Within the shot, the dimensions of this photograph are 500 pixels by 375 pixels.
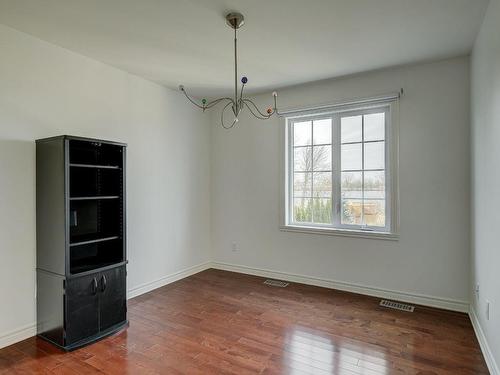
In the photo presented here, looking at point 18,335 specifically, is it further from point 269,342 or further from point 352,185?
point 352,185

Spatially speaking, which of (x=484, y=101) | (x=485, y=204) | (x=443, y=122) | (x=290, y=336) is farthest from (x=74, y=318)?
(x=443, y=122)

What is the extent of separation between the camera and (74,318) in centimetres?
251

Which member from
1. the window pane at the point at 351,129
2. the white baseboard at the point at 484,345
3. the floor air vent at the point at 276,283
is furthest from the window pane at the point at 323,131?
the white baseboard at the point at 484,345

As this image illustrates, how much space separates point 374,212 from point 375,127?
100 centimetres

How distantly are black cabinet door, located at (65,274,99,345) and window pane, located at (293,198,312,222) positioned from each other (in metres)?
2.52

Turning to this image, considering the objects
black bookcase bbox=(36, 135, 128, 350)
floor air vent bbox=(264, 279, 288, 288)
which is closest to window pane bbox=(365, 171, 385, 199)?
floor air vent bbox=(264, 279, 288, 288)

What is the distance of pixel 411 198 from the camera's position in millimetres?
3400

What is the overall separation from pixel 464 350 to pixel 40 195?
12.0ft

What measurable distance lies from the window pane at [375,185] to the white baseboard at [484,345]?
4.62 ft

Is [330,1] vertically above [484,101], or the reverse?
[330,1]

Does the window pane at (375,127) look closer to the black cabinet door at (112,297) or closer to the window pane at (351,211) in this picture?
the window pane at (351,211)

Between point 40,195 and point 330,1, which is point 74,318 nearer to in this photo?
point 40,195

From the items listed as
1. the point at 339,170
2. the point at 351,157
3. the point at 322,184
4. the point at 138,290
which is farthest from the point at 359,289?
the point at 138,290

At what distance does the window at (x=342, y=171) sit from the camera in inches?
143
